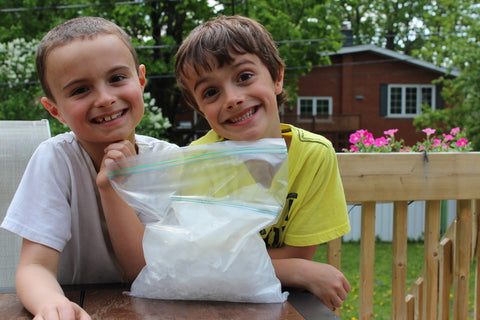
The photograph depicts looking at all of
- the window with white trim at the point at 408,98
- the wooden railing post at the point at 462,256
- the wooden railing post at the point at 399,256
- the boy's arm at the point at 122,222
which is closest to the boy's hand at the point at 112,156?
the boy's arm at the point at 122,222

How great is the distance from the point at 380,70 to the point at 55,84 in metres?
18.7

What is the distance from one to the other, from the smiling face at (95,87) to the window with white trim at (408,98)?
60.3ft

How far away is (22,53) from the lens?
904cm

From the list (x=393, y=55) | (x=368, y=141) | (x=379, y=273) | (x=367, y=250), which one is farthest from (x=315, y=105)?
(x=367, y=250)

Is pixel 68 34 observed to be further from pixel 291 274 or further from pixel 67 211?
pixel 291 274

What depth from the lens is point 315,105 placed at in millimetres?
18625

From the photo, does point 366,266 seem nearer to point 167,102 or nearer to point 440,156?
point 440,156

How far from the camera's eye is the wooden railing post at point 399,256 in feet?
6.90

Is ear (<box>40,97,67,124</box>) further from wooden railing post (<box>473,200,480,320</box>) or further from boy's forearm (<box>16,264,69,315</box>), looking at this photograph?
wooden railing post (<box>473,200,480,320</box>)

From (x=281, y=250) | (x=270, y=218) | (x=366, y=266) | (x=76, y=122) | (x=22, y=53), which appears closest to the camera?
(x=270, y=218)

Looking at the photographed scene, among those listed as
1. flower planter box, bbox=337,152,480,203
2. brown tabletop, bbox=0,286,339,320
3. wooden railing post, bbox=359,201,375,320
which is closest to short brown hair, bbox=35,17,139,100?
brown tabletop, bbox=0,286,339,320

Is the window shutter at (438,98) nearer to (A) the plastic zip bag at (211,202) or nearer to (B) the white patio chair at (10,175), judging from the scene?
(B) the white patio chair at (10,175)

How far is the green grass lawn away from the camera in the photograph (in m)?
5.18

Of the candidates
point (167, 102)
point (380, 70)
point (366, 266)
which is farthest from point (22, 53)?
point (380, 70)
